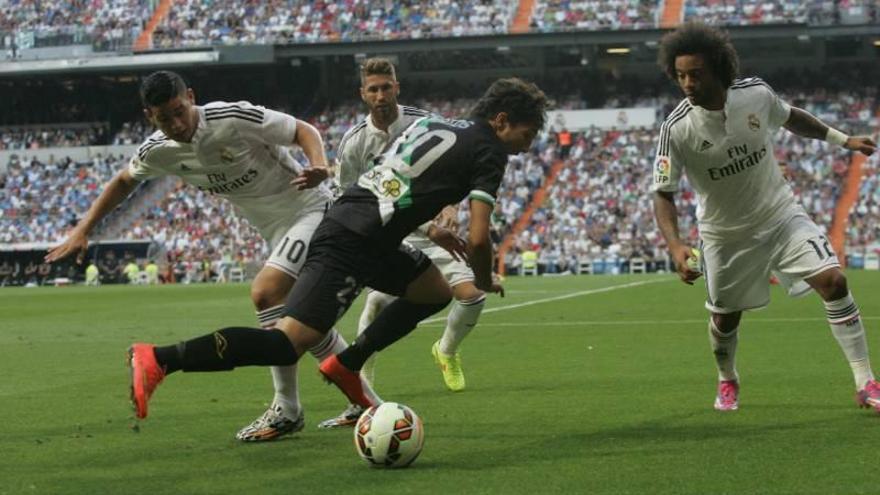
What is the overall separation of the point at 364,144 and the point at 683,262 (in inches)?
113

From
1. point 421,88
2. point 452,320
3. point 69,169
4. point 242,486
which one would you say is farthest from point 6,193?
point 242,486

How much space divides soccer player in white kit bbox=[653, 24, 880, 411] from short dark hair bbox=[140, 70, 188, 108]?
117 inches

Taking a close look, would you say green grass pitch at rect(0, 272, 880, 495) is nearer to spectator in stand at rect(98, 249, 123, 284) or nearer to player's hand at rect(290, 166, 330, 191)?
player's hand at rect(290, 166, 330, 191)

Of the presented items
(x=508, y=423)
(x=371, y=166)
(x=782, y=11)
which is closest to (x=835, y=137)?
(x=508, y=423)

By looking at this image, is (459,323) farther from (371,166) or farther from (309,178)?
(309,178)

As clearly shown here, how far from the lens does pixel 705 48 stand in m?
8.29

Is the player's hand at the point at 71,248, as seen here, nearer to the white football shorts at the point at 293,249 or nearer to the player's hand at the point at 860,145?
the white football shorts at the point at 293,249

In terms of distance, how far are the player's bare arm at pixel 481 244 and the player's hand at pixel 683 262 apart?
4.46 feet

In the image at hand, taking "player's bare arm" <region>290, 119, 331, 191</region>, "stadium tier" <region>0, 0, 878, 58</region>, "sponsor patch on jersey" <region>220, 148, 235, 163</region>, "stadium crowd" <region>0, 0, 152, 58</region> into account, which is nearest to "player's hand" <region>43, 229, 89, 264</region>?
"sponsor patch on jersey" <region>220, 148, 235, 163</region>

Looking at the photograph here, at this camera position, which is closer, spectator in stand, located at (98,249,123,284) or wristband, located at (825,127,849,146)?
wristband, located at (825,127,849,146)

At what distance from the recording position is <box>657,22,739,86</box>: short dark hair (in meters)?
8.30

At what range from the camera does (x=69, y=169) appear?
57.8m

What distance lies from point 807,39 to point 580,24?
9315 millimetres

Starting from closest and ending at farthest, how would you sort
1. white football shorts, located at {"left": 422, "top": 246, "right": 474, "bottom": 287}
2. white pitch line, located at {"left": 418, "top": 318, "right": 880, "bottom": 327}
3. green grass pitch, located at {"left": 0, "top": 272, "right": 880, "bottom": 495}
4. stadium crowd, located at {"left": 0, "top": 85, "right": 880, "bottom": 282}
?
green grass pitch, located at {"left": 0, "top": 272, "right": 880, "bottom": 495}
white football shorts, located at {"left": 422, "top": 246, "right": 474, "bottom": 287}
white pitch line, located at {"left": 418, "top": 318, "right": 880, "bottom": 327}
stadium crowd, located at {"left": 0, "top": 85, "right": 880, "bottom": 282}
